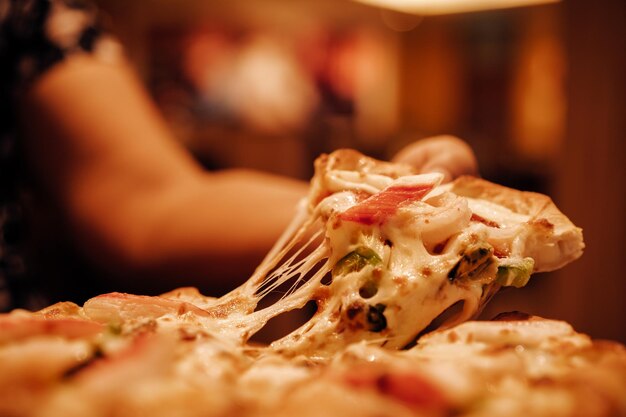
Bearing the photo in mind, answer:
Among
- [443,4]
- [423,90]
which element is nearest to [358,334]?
[443,4]

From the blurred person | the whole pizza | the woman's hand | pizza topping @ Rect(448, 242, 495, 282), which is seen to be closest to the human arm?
the blurred person

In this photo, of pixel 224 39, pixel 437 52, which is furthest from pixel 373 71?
pixel 224 39

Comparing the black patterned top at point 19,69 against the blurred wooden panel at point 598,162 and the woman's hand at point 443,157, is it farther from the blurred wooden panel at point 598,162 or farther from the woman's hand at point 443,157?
the blurred wooden panel at point 598,162

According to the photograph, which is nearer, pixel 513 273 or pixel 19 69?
pixel 513 273

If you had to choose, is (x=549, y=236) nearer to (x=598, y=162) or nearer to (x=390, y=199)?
(x=390, y=199)

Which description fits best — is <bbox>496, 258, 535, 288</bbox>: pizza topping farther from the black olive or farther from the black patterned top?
the black patterned top

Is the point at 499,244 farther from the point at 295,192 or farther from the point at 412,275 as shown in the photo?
the point at 295,192
